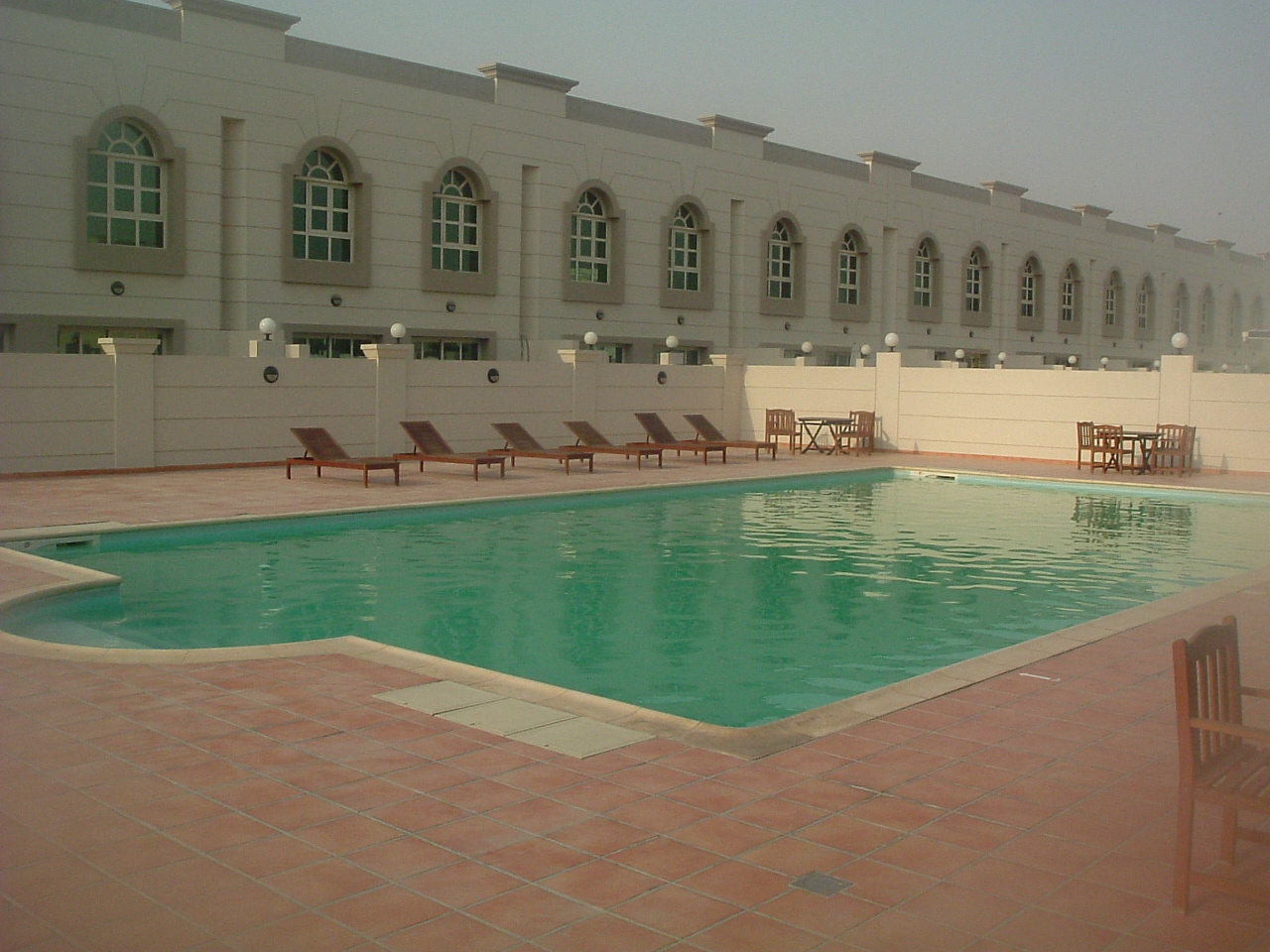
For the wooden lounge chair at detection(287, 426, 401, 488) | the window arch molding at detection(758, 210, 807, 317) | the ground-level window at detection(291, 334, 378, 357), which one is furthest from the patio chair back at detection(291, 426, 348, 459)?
the window arch molding at detection(758, 210, 807, 317)

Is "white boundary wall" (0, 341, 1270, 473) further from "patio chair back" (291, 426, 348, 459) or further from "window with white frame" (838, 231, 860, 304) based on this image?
"window with white frame" (838, 231, 860, 304)

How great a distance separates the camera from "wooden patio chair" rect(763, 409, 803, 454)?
77.9 feet

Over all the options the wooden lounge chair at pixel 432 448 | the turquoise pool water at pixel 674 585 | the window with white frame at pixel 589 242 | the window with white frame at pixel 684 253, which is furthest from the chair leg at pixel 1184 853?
the window with white frame at pixel 684 253

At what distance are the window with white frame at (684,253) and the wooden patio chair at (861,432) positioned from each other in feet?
30.8

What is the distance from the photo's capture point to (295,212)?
24359 millimetres

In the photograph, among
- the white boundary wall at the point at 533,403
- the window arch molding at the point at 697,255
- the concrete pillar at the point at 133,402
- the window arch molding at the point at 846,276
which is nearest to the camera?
the white boundary wall at the point at 533,403

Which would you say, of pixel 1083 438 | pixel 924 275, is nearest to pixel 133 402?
pixel 1083 438

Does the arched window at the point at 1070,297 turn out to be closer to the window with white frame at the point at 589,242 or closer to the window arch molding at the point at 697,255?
the window arch molding at the point at 697,255

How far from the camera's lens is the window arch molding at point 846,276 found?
36.7 metres

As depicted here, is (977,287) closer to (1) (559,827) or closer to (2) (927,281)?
(2) (927,281)

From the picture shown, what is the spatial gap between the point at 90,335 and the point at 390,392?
5.95 meters

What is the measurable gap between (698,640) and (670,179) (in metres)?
24.9

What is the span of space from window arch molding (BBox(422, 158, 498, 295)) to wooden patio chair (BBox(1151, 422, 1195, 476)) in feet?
47.2

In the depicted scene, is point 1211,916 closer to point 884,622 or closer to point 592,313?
point 884,622
